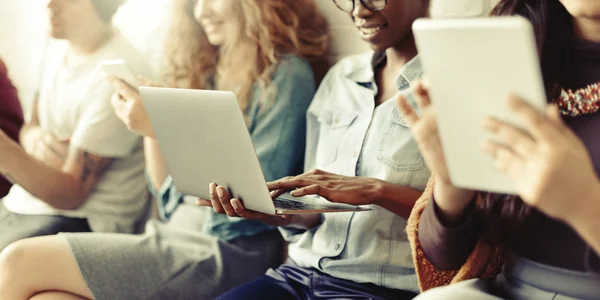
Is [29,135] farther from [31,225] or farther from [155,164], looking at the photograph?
[155,164]

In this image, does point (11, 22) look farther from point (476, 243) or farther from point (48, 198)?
point (476, 243)

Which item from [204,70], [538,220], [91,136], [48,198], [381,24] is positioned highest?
[381,24]

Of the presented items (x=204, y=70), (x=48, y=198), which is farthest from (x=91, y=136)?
(x=204, y=70)

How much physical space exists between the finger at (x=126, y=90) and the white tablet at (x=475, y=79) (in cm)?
87

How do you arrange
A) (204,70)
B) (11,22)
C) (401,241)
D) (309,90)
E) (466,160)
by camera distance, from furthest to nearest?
(11,22), (204,70), (309,90), (401,241), (466,160)

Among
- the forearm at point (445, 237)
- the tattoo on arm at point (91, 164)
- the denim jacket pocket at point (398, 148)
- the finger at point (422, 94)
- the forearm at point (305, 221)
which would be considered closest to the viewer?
the finger at point (422, 94)

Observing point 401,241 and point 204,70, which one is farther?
point 204,70

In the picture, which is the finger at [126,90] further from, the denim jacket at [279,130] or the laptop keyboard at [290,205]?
the laptop keyboard at [290,205]

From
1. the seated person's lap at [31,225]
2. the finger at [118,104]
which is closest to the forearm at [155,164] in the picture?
the finger at [118,104]

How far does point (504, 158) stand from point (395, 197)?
429 mm

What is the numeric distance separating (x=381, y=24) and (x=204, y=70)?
22.5 inches

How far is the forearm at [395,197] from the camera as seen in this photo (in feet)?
3.40

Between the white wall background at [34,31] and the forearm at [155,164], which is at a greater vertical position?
the white wall background at [34,31]

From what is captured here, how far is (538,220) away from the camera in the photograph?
2.72ft
